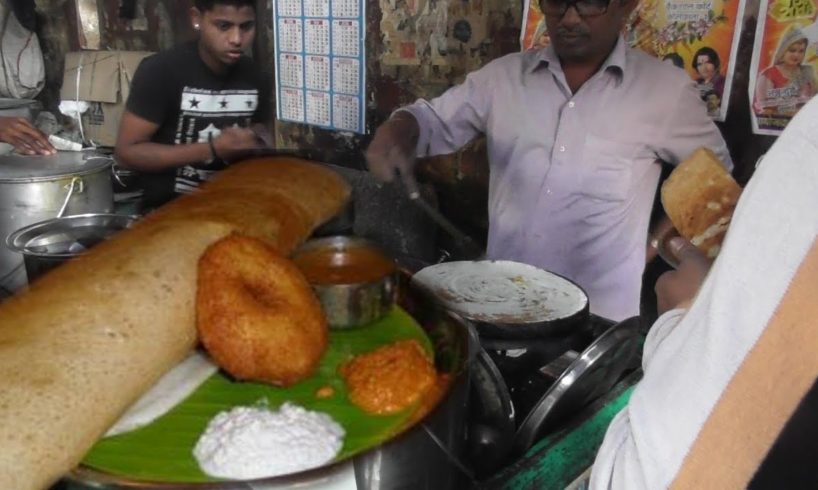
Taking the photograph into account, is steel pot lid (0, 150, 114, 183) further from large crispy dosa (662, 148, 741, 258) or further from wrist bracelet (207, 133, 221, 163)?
large crispy dosa (662, 148, 741, 258)

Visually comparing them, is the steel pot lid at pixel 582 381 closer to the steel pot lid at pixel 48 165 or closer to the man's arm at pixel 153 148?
the man's arm at pixel 153 148

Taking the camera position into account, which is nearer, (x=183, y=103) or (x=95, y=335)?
(x=95, y=335)

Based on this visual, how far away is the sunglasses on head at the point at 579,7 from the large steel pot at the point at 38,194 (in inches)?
68.1

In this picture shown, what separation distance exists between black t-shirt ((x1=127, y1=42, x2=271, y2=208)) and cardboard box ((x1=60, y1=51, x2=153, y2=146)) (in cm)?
202

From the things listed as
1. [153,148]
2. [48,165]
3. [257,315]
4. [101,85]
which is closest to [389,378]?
[257,315]

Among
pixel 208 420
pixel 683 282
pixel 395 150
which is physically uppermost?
pixel 683 282

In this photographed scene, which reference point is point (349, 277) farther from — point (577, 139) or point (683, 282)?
point (577, 139)

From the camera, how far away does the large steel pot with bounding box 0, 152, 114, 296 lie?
2143 mm

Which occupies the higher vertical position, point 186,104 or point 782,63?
point 782,63

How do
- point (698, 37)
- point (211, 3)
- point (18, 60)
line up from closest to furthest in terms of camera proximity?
point (698, 37), point (211, 3), point (18, 60)

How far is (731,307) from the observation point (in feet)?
2.03

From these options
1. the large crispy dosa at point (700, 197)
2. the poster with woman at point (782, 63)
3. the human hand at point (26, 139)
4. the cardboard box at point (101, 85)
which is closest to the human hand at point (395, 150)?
the large crispy dosa at point (700, 197)

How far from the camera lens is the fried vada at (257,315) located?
46.1 inches

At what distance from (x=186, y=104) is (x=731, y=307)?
254 cm
